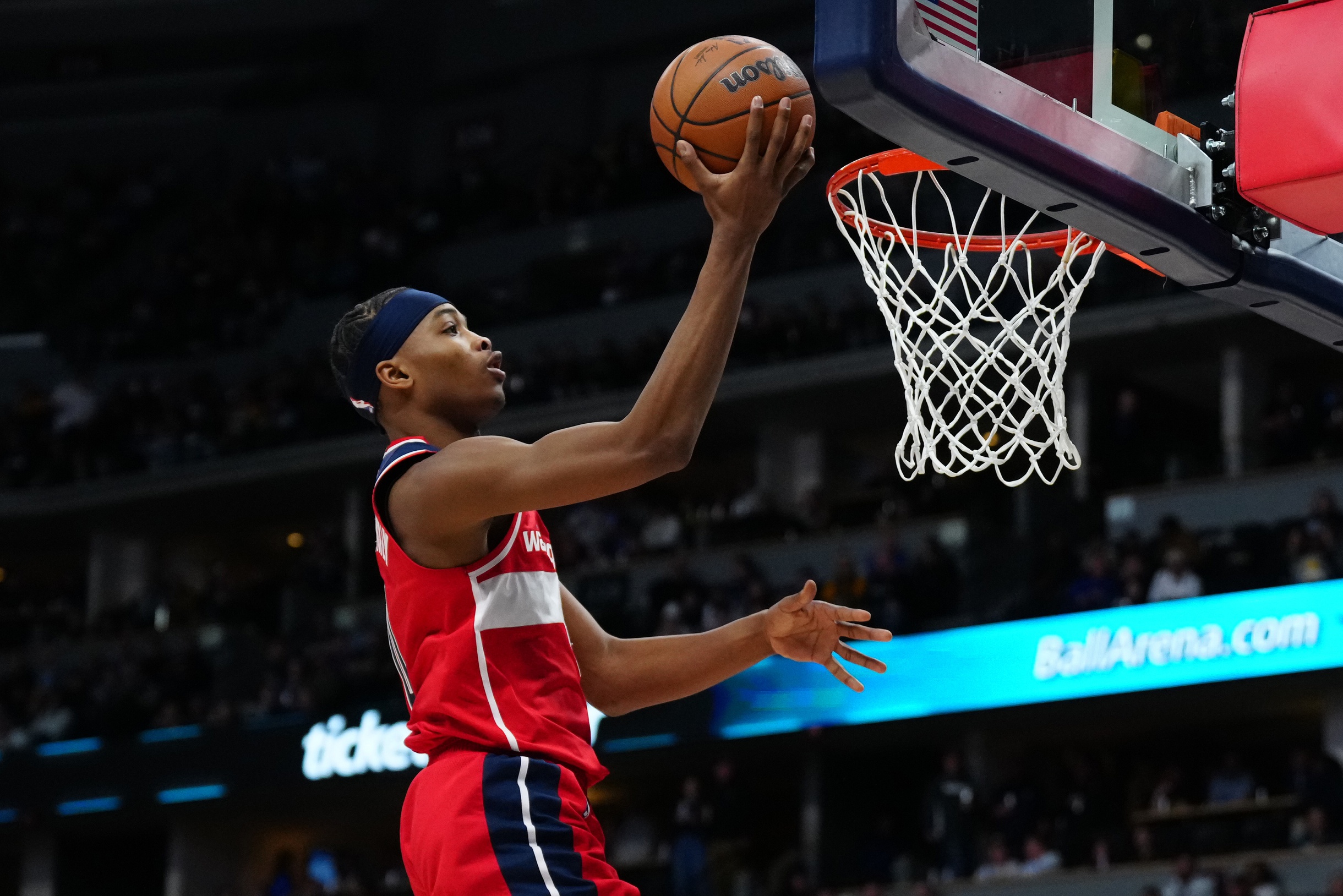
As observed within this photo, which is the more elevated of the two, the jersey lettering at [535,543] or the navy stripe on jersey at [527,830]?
the jersey lettering at [535,543]

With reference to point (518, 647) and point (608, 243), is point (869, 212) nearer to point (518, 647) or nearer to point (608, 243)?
point (518, 647)

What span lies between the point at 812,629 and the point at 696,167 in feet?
3.33

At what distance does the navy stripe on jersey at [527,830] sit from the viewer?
3242 millimetres

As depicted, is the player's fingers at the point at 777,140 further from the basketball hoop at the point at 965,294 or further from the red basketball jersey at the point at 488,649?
the basketball hoop at the point at 965,294

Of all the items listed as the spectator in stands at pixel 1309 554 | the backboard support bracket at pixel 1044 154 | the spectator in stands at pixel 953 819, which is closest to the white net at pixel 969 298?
the backboard support bracket at pixel 1044 154

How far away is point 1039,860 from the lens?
47.3ft

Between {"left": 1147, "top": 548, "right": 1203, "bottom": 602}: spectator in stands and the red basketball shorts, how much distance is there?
11.6 m

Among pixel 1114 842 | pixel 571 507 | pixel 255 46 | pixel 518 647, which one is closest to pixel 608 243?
pixel 571 507


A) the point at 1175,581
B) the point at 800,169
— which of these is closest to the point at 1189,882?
the point at 1175,581

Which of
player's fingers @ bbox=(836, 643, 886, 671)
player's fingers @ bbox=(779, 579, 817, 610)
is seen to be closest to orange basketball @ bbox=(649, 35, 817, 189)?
player's fingers @ bbox=(779, 579, 817, 610)

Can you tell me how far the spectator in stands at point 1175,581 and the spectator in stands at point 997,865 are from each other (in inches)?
92.3

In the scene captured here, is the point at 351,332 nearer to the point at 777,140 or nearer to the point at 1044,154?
the point at 777,140

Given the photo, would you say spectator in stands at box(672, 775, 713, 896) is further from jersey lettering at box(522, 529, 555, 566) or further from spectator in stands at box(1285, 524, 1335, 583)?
jersey lettering at box(522, 529, 555, 566)

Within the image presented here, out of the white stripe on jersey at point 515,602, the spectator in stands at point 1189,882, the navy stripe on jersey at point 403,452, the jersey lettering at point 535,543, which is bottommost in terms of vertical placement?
the spectator in stands at point 1189,882
